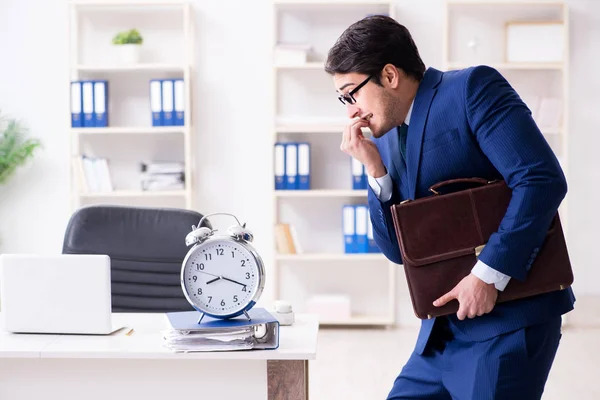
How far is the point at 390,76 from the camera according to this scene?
1.76 meters

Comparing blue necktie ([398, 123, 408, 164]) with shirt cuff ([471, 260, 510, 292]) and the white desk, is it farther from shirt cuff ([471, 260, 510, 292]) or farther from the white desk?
the white desk

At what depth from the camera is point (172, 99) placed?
5.09 meters

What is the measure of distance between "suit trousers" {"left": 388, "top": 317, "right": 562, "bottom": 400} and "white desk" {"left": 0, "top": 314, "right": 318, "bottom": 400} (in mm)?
300

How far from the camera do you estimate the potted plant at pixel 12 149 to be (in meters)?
5.14

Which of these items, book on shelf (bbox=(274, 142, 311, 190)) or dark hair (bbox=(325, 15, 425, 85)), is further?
book on shelf (bbox=(274, 142, 311, 190))

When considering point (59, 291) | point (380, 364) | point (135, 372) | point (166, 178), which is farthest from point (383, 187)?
point (166, 178)

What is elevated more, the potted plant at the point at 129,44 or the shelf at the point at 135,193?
the potted plant at the point at 129,44

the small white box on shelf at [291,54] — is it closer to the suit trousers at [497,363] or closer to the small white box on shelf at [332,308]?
the small white box on shelf at [332,308]

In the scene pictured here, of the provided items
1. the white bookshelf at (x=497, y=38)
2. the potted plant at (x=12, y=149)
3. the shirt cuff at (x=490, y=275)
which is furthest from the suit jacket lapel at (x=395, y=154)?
the potted plant at (x=12, y=149)

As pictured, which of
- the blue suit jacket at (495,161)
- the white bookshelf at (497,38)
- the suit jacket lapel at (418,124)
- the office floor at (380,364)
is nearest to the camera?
the blue suit jacket at (495,161)

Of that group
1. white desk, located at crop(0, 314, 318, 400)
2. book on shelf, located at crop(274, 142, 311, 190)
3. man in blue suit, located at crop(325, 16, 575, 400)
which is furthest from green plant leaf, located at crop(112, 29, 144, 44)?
man in blue suit, located at crop(325, 16, 575, 400)

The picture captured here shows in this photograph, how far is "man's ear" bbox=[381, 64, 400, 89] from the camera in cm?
175

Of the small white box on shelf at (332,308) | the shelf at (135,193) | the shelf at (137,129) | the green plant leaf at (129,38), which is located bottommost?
the small white box on shelf at (332,308)

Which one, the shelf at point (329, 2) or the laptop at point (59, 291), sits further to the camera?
the shelf at point (329, 2)
